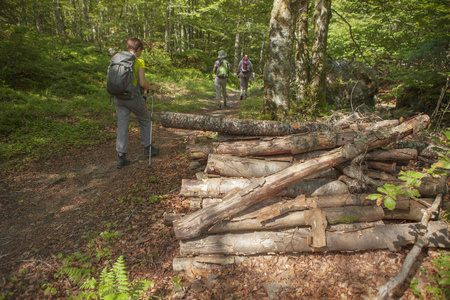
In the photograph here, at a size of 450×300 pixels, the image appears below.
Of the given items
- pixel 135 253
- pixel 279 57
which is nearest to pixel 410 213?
pixel 135 253

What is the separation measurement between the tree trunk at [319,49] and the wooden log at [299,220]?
6.31 m

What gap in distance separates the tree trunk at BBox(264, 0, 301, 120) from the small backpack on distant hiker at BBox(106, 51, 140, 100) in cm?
343

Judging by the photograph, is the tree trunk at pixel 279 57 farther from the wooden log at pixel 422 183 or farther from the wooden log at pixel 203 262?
the wooden log at pixel 203 262

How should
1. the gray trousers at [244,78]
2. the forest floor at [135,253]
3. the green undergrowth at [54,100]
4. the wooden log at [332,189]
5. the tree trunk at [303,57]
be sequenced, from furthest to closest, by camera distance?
the gray trousers at [244,78], the tree trunk at [303,57], the green undergrowth at [54,100], the wooden log at [332,189], the forest floor at [135,253]

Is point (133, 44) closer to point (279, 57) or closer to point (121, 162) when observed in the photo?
point (121, 162)

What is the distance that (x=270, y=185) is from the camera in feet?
10.7

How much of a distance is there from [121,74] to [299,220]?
176 inches


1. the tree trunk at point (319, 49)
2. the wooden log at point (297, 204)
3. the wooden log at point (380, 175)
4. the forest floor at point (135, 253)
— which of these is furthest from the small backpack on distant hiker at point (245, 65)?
the wooden log at point (297, 204)

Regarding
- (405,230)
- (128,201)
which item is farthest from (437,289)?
(128,201)

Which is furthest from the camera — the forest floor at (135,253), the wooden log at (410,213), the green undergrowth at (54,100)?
the green undergrowth at (54,100)

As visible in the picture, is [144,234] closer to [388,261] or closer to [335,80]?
[388,261]

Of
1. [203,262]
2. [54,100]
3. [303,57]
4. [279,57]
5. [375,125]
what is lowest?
[203,262]

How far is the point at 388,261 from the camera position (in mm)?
2963

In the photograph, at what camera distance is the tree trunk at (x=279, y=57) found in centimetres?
566
